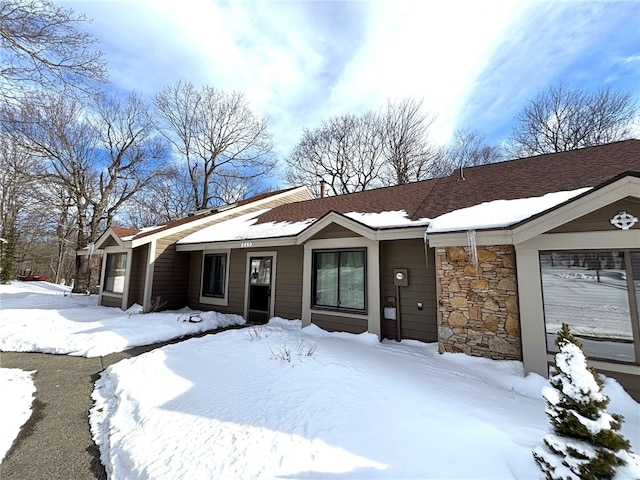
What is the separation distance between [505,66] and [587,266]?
8.82 m

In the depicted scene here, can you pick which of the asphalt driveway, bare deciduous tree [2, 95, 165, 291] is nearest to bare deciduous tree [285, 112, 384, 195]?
bare deciduous tree [2, 95, 165, 291]

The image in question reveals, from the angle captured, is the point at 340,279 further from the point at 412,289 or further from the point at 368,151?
the point at 368,151

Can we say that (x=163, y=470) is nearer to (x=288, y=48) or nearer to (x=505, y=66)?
(x=288, y=48)

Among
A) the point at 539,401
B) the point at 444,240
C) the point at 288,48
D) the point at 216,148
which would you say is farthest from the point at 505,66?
the point at 216,148

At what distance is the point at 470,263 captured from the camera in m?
4.99

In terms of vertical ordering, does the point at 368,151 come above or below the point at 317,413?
above

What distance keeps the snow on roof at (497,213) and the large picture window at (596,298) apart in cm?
80

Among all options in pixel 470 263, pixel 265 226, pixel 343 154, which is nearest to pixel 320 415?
pixel 470 263

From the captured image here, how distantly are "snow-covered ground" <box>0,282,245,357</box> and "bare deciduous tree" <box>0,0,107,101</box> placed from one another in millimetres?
5066

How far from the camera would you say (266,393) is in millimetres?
3346

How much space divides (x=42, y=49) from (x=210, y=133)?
52.3ft

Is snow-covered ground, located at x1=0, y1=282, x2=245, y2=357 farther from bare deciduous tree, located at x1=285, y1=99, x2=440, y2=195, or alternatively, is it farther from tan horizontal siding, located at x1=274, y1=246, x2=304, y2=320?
bare deciduous tree, located at x1=285, y1=99, x2=440, y2=195

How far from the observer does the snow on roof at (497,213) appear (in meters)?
4.75

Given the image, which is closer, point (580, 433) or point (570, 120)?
point (580, 433)
